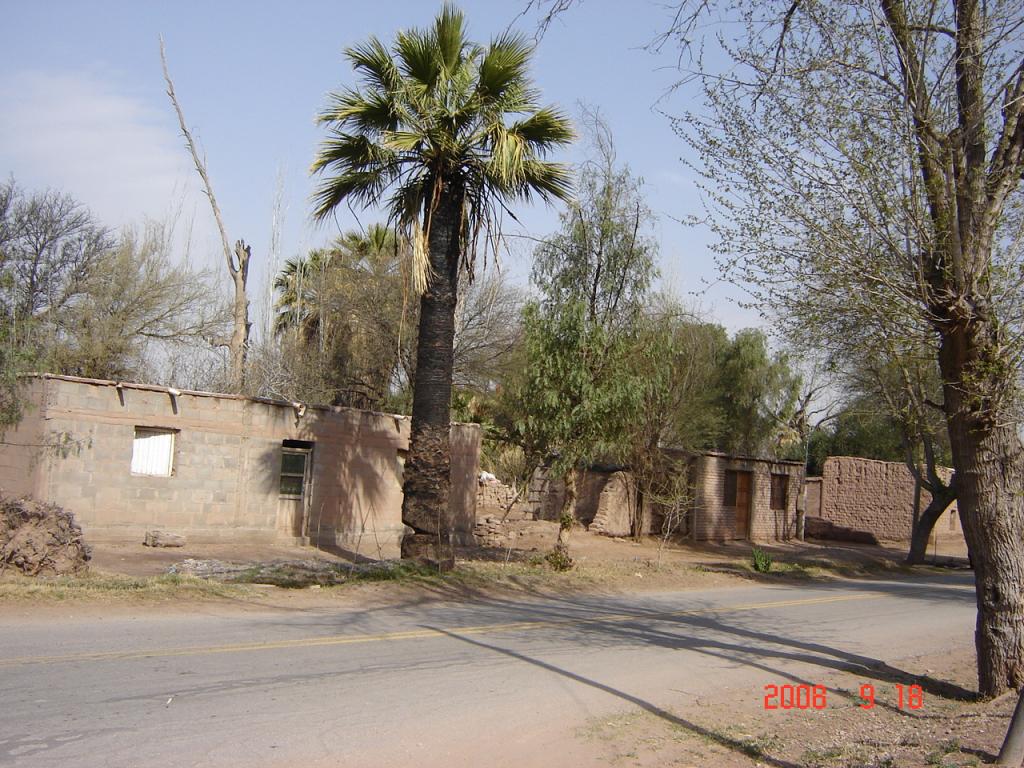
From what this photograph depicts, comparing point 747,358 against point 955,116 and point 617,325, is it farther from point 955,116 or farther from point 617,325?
point 955,116

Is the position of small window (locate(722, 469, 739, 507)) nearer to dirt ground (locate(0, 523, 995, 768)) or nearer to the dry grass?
dirt ground (locate(0, 523, 995, 768))

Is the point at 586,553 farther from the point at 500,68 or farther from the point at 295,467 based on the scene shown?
the point at 500,68

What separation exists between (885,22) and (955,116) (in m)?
1.19

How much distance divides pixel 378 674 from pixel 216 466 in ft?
40.2

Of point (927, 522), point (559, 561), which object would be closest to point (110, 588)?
point (559, 561)

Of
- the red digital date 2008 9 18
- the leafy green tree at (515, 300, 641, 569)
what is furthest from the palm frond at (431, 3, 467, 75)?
the red digital date 2008 9 18

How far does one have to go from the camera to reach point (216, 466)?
64.1 feet

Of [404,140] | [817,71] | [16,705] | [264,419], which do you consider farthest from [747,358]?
[16,705]

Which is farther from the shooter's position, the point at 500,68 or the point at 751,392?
the point at 751,392

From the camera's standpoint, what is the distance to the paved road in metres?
6.09

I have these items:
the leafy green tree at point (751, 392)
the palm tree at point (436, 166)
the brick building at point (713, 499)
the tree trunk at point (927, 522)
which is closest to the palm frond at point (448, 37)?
the palm tree at point (436, 166)

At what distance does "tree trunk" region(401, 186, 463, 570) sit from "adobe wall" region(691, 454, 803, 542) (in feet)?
53.7

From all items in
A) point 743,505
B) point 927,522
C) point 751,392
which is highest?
point 751,392

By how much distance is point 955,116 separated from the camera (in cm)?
932
